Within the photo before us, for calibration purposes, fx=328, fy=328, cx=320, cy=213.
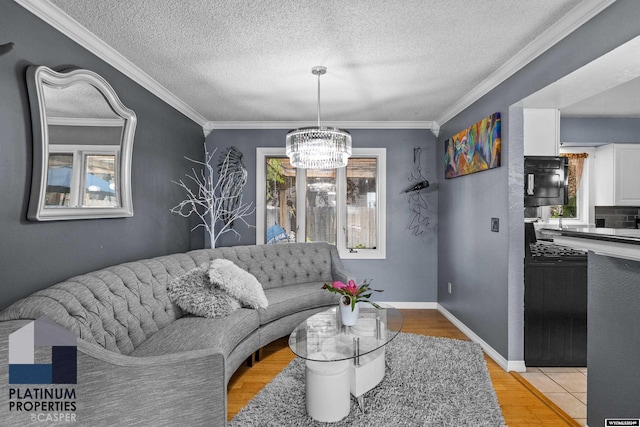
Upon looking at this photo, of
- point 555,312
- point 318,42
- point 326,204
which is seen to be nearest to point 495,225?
point 555,312

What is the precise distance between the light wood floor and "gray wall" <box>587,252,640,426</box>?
0.27 meters

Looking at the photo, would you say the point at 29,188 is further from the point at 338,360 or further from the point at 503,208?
the point at 503,208

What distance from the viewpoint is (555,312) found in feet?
8.98

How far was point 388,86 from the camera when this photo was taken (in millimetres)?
3176

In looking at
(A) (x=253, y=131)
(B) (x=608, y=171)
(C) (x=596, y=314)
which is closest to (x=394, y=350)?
(C) (x=596, y=314)

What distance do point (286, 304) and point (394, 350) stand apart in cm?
108

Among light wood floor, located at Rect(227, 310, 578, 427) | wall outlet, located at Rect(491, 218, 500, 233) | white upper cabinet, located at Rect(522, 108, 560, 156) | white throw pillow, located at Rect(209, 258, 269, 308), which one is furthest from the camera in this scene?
wall outlet, located at Rect(491, 218, 500, 233)

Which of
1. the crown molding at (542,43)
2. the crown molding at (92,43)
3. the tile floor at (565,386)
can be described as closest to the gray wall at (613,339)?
the tile floor at (565,386)

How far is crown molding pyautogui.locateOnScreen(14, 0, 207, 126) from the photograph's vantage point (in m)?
1.90

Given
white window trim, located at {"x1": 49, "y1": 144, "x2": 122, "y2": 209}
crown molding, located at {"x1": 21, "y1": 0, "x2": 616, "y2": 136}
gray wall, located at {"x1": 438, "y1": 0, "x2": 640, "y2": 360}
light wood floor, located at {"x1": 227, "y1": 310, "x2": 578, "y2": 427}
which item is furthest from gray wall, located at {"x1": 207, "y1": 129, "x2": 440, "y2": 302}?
white window trim, located at {"x1": 49, "y1": 144, "x2": 122, "y2": 209}

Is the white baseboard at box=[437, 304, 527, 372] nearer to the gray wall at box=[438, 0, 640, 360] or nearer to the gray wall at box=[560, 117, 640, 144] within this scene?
the gray wall at box=[438, 0, 640, 360]

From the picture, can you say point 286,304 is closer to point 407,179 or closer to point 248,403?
point 248,403

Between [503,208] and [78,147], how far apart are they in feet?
10.7

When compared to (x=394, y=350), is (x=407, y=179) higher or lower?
higher
